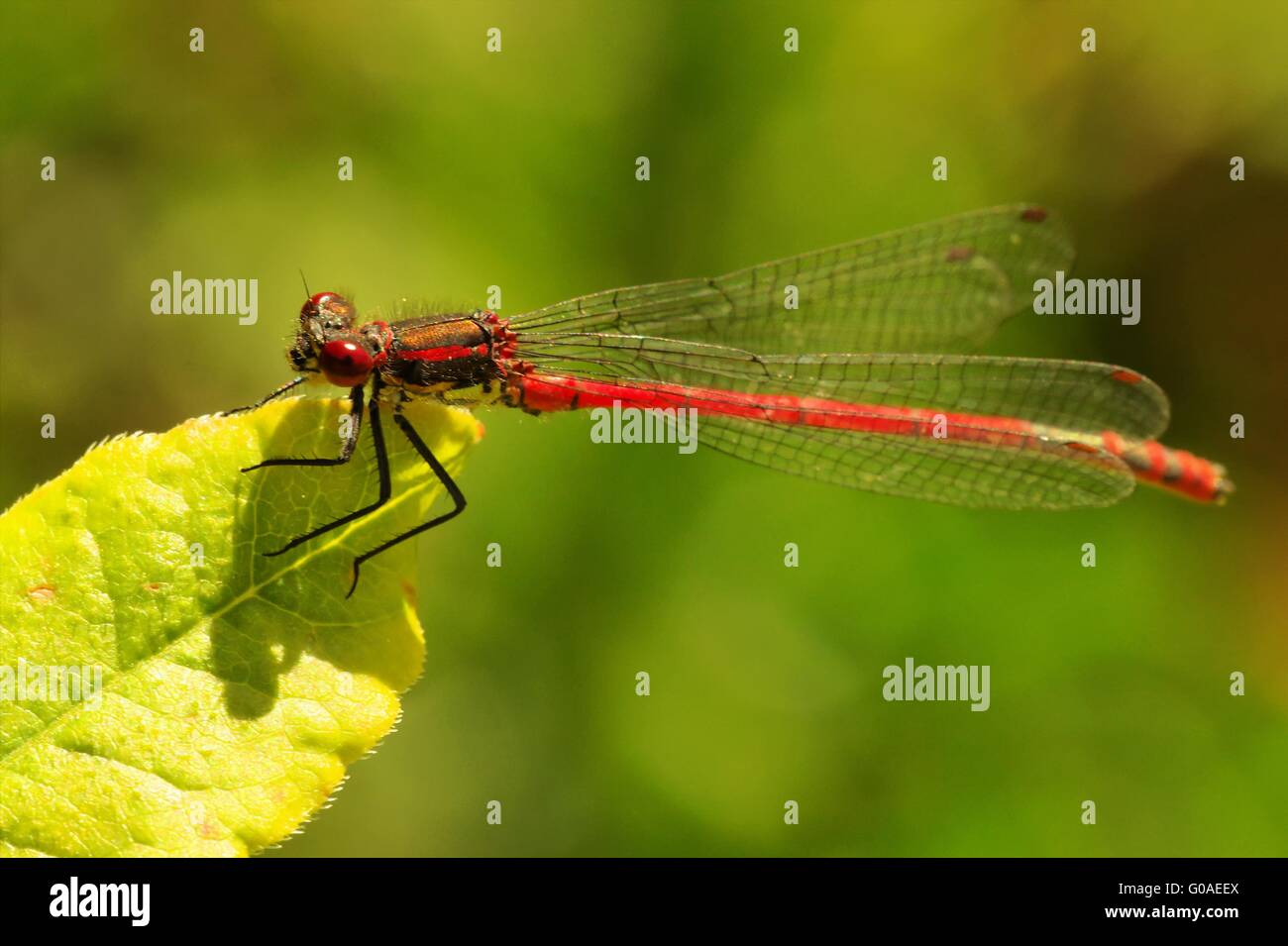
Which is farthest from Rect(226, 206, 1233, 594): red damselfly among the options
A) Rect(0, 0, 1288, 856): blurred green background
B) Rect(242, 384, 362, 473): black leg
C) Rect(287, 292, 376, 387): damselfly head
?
Rect(242, 384, 362, 473): black leg

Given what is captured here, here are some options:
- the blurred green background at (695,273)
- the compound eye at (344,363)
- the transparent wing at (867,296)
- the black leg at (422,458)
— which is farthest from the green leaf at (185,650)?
the blurred green background at (695,273)

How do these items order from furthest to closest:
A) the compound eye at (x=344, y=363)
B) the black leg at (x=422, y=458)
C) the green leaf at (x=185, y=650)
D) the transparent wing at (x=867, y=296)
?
1. the transparent wing at (x=867, y=296)
2. the compound eye at (x=344, y=363)
3. the black leg at (x=422, y=458)
4. the green leaf at (x=185, y=650)

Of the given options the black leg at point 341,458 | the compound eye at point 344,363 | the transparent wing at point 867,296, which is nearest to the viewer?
the black leg at point 341,458

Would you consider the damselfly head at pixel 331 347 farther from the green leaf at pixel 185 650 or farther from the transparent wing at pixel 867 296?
the green leaf at pixel 185 650

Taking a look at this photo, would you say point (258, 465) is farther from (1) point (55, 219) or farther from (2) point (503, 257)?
(1) point (55, 219)

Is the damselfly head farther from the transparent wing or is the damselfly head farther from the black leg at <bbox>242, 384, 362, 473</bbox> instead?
the transparent wing

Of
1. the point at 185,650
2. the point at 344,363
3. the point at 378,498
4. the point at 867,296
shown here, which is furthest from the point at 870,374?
the point at 185,650

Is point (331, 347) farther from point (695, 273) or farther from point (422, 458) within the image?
point (695, 273)
